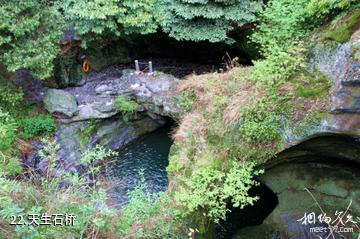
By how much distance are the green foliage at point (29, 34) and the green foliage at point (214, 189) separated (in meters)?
7.12

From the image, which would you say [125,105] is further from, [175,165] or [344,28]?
[344,28]

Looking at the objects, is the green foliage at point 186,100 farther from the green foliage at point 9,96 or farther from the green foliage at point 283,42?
the green foliage at point 9,96

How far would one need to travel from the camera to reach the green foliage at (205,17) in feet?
38.5

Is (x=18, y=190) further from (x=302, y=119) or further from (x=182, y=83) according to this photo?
(x=182, y=83)

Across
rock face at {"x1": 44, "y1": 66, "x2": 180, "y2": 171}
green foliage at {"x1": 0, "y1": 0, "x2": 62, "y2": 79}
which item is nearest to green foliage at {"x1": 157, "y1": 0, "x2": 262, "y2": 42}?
rock face at {"x1": 44, "y1": 66, "x2": 180, "y2": 171}

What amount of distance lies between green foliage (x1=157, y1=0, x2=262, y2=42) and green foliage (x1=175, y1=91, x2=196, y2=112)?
6.28 feet

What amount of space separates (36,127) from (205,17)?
23.2 feet

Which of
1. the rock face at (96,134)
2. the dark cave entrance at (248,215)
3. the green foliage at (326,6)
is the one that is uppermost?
the green foliage at (326,6)

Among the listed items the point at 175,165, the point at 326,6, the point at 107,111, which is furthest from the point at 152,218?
the point at 107,111

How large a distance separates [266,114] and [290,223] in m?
3.13

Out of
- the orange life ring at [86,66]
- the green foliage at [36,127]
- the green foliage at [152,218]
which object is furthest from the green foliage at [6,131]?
the green foliage at [152,218]

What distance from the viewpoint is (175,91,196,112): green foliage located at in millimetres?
11530

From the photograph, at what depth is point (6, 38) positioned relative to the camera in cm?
1109

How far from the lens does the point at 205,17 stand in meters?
11.9
